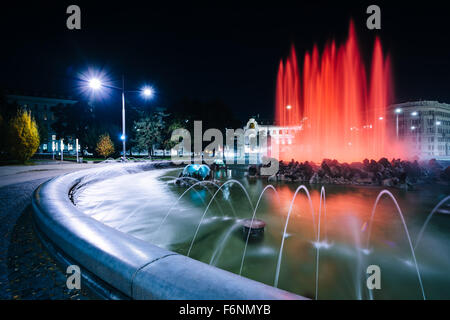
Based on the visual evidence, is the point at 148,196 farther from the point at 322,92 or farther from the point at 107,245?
the point at 322,92

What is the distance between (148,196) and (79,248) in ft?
27.1

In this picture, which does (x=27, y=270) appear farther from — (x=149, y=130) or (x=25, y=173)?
(x=149, y=130)

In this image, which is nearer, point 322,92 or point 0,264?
point 0,264

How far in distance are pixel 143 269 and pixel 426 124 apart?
108070 millimetres

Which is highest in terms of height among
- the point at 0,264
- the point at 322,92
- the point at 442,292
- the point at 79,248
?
the point at 322,92

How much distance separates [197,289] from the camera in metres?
1.72

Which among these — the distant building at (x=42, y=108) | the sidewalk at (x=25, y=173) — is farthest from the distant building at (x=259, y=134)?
the sidewalk at (x=25, y=173)

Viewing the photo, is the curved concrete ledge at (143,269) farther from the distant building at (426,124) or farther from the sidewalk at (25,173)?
the distant building at (426,124)

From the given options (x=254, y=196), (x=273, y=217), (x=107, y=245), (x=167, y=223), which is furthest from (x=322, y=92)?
(x=107, y=245)

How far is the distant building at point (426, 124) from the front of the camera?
79.7 metres

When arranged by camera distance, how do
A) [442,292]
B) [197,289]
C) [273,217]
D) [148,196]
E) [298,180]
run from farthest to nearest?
[298,180]
[148,196]
[273,217]
[442,292]
[197,289]

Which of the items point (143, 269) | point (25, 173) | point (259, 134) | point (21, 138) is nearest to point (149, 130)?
point (21, 138)

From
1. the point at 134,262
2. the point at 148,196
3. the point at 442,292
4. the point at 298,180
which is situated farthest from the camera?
the point at 298,180

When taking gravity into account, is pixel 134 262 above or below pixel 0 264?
above
